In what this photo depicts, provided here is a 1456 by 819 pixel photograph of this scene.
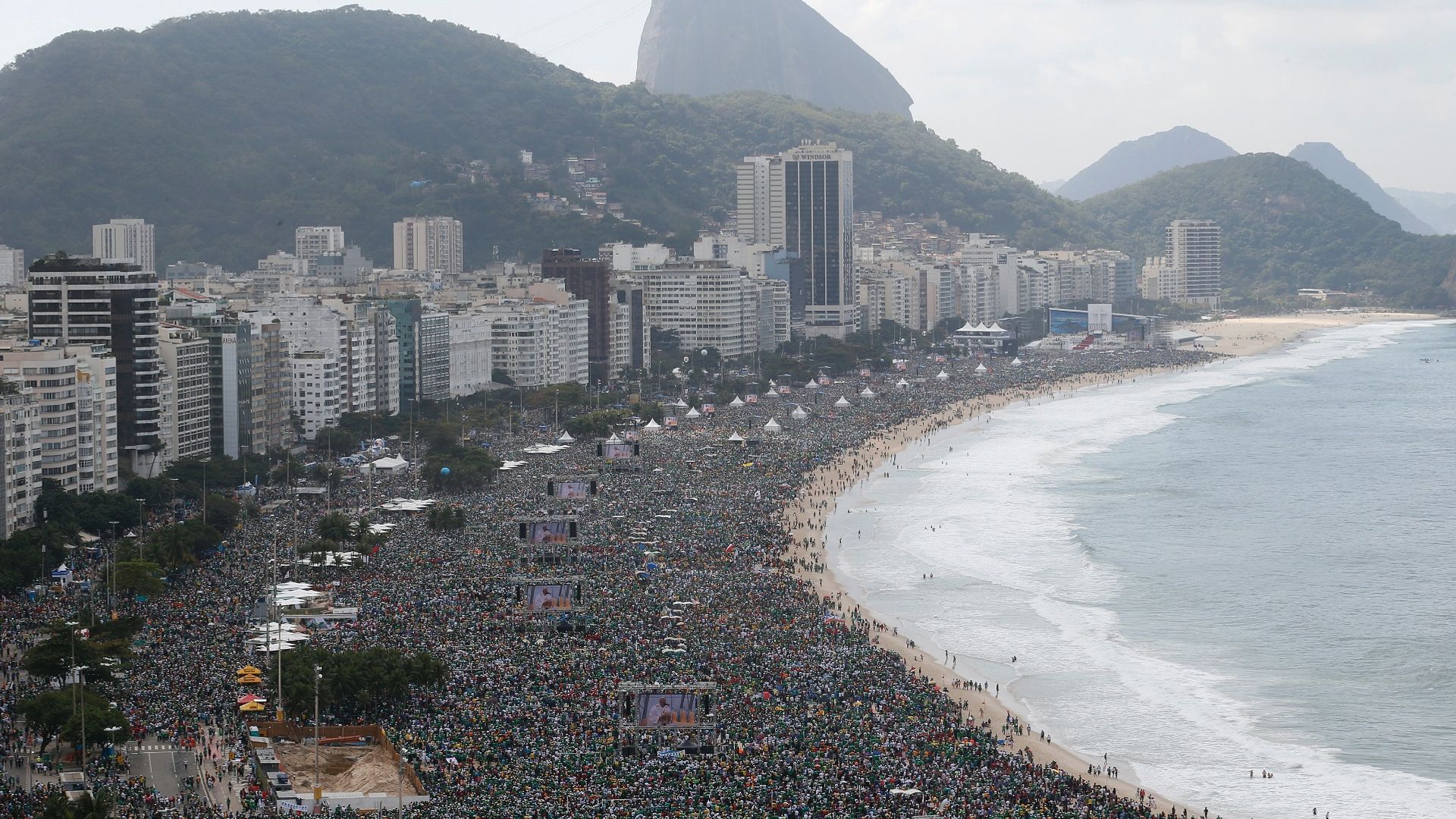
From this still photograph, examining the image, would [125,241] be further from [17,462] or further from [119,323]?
[17,462]

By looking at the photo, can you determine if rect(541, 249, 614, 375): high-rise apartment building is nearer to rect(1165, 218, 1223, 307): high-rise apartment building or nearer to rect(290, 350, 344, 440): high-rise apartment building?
rect(290, 350, 344, 440): high-rise apartment building

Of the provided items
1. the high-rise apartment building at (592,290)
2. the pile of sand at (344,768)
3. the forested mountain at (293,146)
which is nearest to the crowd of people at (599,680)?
the pile of sand at (344,768)

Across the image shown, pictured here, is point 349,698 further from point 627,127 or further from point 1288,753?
point 627,127

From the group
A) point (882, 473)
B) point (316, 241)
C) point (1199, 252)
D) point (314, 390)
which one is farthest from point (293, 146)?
point (882, 473)

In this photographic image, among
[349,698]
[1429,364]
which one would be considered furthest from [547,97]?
[349,698]

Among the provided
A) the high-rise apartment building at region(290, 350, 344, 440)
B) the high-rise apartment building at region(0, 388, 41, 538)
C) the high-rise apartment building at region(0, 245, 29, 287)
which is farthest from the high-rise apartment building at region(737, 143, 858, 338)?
the high-rise apartment building at region(0, 388, 41, 538)

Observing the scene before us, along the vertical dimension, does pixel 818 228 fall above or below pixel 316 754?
above

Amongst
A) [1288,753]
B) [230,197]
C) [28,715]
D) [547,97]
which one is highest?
[547,97]
